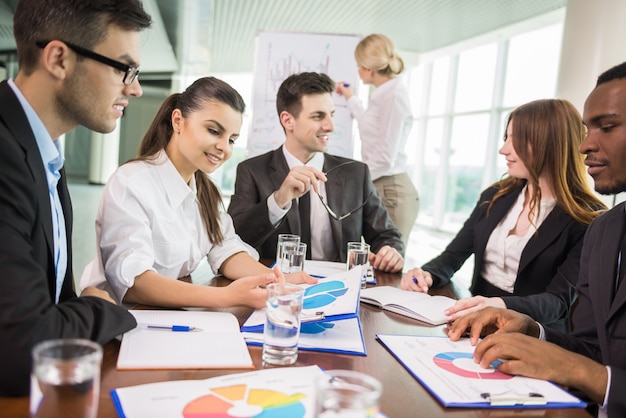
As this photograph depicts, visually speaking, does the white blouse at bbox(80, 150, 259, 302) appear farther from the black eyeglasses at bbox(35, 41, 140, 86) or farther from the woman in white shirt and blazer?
the woman in white shirt and blazer

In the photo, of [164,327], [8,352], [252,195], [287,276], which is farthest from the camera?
[252,195]

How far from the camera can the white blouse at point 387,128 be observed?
3.95 m

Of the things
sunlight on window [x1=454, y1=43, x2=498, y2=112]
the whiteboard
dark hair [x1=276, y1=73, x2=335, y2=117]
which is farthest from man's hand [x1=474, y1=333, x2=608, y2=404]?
sunlight on window [x1=454, y1=43, x2=498, y2=112]

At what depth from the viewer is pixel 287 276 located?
167 centimetres

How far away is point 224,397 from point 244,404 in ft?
0.14

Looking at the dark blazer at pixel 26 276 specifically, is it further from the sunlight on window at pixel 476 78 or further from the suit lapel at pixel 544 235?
the sunlight on window at pixel 476 78

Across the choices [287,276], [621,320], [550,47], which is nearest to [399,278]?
[287,276]

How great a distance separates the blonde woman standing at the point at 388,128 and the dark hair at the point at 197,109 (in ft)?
6.91

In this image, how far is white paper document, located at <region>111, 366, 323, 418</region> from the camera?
0.78 metres

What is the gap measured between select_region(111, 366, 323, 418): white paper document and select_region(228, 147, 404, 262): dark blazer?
1589 mm

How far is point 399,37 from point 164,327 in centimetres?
880

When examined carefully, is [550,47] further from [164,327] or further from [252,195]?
[164,327]

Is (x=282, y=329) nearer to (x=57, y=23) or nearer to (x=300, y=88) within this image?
(x=57, y=23)

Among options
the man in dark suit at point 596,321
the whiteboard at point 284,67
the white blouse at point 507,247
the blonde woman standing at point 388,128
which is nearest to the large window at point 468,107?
the whiteboard at point 284,67
